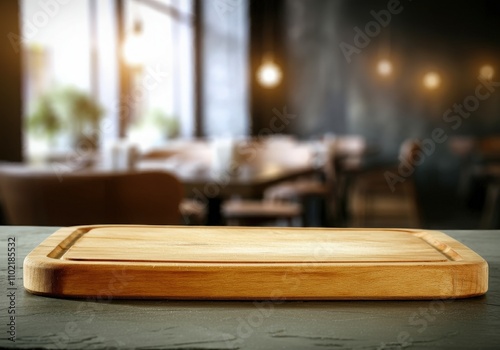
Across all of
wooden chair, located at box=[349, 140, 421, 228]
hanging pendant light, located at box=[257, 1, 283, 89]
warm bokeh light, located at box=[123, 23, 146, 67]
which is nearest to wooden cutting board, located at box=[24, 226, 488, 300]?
→ warm bokeh light, located at box=[123, 23, 146, 67]

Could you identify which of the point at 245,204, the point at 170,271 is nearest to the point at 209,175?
the point at 245,204

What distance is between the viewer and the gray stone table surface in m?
0.50

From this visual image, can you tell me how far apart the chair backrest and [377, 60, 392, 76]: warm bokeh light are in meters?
7.78

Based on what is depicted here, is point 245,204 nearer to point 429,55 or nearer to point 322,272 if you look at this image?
point 322,272

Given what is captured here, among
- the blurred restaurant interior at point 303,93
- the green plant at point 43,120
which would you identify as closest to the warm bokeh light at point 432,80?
the blurred restaurant interior at point 303,93

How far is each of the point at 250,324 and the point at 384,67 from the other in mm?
8929

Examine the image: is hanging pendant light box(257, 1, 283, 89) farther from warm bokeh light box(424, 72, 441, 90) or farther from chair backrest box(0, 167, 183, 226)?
chair backrest box(0, 167, 183, 226)

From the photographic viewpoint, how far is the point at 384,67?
911 centimetres

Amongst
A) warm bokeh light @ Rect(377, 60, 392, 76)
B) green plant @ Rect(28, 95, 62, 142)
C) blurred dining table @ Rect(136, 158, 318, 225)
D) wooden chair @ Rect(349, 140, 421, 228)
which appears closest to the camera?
blurred dining table @ Rect(136, 158, 318, 225)

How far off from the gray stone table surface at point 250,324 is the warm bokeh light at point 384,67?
8.74m

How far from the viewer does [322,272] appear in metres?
0.62

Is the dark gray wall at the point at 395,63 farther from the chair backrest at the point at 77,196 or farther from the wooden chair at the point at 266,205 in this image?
the chair backrest at the point at 77,196

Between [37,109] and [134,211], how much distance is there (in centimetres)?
296

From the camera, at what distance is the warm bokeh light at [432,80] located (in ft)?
29.1
